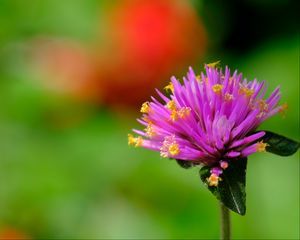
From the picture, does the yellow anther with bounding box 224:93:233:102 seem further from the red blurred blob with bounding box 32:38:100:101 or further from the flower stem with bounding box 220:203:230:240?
the red blurred blob with bounding box 32:38:100:101

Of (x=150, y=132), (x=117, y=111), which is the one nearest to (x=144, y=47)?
(x=117, y=111)

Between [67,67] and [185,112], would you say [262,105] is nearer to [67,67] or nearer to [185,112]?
[185,112]

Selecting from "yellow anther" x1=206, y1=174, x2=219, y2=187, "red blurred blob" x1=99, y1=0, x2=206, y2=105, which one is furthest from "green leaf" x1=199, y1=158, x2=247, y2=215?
"red blurred blob" x1=99, y1=0, x2=206, y2=105

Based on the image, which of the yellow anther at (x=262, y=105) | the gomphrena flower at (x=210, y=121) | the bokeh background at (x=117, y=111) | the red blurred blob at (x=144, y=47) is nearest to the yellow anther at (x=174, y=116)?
the gomphrena flower at (x=210, y=121)

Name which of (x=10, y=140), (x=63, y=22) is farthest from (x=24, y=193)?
(x=63, y=22)

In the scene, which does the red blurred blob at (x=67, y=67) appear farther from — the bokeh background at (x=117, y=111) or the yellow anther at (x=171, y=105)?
the yellow anther at (x=171, y=105)
